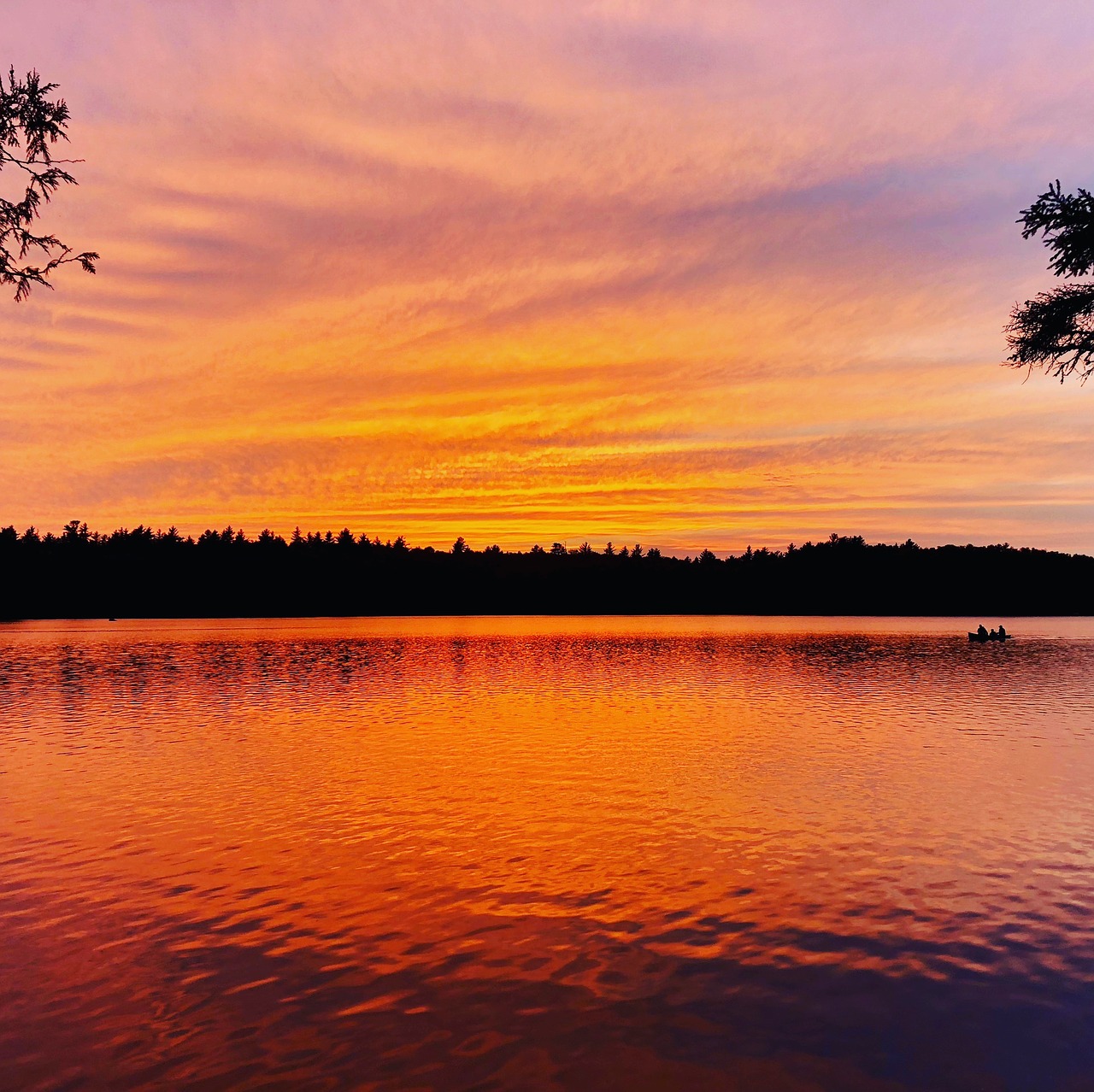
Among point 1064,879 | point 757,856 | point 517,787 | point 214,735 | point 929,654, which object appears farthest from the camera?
point 929,654

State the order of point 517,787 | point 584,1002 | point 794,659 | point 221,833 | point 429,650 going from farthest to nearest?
point 429,650 → point 794,659 → point 517,787 → point 221,833 → point 584,1002

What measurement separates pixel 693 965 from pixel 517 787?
14456 mm

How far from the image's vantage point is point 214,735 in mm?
38312

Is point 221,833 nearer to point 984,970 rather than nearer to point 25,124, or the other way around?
point 984,970

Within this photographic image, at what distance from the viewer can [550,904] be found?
16.8 meters

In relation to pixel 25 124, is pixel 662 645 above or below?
below

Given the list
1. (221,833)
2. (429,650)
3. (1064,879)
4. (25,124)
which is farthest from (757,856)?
(429,650)

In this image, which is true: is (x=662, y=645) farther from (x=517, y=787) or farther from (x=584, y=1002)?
(x=584, y=1002)

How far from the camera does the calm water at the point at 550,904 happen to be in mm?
11188

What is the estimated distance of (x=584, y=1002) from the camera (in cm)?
1257

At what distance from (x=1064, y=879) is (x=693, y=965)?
9138mm

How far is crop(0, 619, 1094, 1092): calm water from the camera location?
36.7 feet

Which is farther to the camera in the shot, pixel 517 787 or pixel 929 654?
pixel 929 654

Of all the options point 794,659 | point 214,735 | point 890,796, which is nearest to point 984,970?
point 890,796
